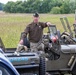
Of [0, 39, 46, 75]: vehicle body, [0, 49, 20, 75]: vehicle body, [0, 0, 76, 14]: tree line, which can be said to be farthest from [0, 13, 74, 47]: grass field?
[0, 0, 76, 14]: tree line

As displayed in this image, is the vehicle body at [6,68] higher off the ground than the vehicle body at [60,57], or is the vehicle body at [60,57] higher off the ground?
the vehicle body at [6,68]

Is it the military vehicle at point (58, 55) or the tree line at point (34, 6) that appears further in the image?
the tree line at point (34, 6)

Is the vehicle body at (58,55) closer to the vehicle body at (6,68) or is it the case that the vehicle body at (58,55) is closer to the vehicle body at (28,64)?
the vehicle body at (28,64)

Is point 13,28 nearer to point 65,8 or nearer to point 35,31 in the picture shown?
point 35,31

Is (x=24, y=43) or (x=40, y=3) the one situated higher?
(x=24, y=43)

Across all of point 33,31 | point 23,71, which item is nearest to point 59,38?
point 33,31

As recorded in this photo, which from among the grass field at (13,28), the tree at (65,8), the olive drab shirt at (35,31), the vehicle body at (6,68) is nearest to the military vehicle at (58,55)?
the olive drab shirt at (35,31)

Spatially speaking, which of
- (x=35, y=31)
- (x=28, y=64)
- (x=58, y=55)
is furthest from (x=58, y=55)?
(x=28, y=64)

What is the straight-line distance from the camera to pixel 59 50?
921 centimetres

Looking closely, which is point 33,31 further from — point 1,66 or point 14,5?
point 14,5

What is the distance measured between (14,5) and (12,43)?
52.7 metres

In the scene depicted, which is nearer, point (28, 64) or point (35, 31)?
point (28, 64)

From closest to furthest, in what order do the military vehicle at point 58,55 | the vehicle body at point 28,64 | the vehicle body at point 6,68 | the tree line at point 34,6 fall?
the vehicle body at point 6,68 → the vehicle body at point 28,64 → the military vehicle at point 58,55 → the tree line at point 34,6

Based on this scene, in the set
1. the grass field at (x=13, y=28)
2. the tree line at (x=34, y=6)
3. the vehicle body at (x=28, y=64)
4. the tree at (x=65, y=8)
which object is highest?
the vehicle body at (x=28, y=64)
